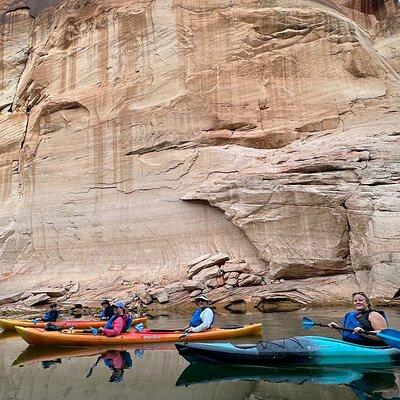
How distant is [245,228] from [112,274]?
513 cm

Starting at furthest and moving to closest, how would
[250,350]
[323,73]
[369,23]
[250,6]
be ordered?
1. [369,23]
2. [250,6]
3. [323,73]
4. [250,350]

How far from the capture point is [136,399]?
5.79 m

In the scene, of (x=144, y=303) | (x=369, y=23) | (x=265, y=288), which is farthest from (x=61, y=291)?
(x=369, y=23)

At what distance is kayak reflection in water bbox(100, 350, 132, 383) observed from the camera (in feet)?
22.9

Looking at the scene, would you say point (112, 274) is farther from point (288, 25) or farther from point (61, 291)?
point (288, 25)

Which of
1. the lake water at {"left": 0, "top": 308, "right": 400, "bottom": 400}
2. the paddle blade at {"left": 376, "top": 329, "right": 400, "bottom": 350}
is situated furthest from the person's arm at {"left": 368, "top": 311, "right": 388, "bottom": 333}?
the lake water at {"left": 0, "top": 308, "right": 400, "bottom": 400}

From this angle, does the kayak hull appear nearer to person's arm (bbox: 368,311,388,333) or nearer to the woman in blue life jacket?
the woman in blue life jacket

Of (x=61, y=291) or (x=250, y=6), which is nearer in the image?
(x=61, y=291)

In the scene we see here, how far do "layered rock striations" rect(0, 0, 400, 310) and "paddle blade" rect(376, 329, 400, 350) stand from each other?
697cm

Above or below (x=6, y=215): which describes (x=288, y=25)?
above

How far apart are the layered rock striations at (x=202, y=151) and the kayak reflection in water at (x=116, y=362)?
6165 millimetres

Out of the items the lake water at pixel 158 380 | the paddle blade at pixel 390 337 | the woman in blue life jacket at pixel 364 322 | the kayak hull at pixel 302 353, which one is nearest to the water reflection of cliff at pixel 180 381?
the lake water at pixel 158 380

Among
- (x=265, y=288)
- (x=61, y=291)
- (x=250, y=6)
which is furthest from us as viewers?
(x=250, y=6)

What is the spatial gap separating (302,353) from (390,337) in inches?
47.4
